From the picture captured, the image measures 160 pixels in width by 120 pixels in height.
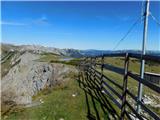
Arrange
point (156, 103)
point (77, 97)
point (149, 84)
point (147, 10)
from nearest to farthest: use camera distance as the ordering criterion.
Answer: point (149, 84), point (147, 10), point (77, 97), point (156, 103)

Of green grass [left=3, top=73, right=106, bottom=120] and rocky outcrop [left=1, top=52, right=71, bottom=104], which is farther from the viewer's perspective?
rocky outcrop [left=1, top=52, right=71, bottom=104]

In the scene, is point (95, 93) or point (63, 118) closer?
point (63, 118)

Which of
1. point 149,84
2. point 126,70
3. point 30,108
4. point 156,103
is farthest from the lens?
point 156,103

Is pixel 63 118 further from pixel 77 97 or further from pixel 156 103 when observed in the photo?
pixel 156 103

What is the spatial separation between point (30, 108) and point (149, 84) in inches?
293

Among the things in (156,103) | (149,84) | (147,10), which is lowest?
(156,103)

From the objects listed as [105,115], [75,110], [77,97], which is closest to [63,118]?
[75,110]

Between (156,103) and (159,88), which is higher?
(159,88)

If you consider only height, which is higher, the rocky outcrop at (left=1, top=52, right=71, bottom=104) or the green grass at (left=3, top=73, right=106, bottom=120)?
the green grass at (left=3, top=73, right=106, bottom=120)

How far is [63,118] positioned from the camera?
9.98 meters

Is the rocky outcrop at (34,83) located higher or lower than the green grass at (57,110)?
lower

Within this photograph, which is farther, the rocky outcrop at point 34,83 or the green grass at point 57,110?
the rocky outcrop at point 34,83

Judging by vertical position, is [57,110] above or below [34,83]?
above

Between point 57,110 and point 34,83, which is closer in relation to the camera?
point 57,110
